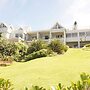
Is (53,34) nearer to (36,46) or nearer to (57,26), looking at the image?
(57,26)

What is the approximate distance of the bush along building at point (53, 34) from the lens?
6438 centimetres

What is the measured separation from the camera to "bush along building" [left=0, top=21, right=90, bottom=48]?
211 ft

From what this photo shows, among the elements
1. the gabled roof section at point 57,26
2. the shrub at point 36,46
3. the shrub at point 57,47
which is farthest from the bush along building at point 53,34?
the shrub at point 36,46

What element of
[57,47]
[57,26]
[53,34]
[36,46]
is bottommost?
[57,47]

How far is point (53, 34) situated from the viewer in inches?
2709

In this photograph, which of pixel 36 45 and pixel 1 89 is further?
pixel 36 45

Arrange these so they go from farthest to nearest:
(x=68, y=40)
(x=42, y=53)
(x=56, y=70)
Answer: (x=68, y=40) < (x=42, y=53) < (x=56, y=70)

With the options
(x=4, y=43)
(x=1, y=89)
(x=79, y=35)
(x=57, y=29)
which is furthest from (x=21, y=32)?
(x=1, y=89)

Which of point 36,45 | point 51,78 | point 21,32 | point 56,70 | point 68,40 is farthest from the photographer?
point 21,32

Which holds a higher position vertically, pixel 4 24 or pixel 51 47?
pixel 4 24

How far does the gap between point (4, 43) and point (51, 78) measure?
2137 centimetres

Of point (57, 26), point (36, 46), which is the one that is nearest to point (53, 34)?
point (57, 26)

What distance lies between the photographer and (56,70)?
22.9 m

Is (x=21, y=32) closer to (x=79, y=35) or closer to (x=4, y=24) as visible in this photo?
(x=4, y=24)
